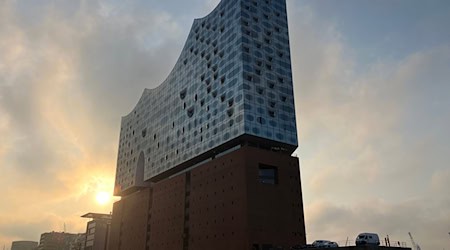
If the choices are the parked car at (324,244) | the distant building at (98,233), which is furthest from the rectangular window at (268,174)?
the distant building at (98,233)

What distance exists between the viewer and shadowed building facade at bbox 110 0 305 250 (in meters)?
70.2

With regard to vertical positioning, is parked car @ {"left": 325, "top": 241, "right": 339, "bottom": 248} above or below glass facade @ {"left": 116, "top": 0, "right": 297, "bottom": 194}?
below

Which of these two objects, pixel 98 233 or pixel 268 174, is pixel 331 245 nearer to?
pixel 268 174

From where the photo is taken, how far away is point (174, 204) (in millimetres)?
90375

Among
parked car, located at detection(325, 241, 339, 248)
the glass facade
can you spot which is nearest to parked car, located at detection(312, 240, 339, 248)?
parked car, located at detection(325, 241, 339, 248)

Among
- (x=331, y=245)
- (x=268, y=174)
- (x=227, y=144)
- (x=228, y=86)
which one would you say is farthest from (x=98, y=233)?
(x=331, y=245)

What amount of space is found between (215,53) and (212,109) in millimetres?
13690

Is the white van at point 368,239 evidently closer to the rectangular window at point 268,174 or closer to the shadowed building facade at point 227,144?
the shadowed building facade at point 227,144

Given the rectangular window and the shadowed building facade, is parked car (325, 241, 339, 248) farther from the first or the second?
the rectangular window

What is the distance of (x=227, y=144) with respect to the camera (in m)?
77.8

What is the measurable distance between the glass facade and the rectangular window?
18.5 ft

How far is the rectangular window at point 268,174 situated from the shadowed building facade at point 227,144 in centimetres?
21

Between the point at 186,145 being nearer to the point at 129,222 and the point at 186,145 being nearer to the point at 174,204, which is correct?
the point at 174,204

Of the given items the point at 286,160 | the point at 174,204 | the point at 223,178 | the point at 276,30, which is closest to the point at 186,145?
the point at 174,204
